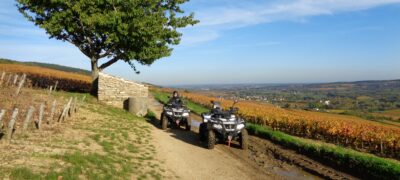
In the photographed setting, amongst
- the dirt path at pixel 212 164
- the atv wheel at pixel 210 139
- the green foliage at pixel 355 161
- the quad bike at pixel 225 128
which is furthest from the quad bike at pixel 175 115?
the green foliage at pixel 355 161

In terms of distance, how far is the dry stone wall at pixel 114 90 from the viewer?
22031 mm

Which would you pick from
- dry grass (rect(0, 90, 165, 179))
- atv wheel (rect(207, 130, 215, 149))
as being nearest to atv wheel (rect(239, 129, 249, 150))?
atv wheel (rect(207, 130, 215, 149))

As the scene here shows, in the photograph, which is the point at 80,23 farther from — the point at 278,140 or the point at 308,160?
the point at 308,160

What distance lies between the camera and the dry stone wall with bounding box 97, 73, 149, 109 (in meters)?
22.0

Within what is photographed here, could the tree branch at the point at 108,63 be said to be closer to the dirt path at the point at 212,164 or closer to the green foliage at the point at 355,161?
the dirt path at the point at 212,164

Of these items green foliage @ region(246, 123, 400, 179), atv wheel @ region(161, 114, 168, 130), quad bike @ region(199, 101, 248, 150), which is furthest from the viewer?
atv wheel @ region(161, 114, 168, 130)

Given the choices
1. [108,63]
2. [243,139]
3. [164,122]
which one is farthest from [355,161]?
[108,63]

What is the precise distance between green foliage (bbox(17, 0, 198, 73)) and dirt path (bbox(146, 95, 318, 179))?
356 inches

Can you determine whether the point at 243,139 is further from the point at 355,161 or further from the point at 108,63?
the point at 108,63

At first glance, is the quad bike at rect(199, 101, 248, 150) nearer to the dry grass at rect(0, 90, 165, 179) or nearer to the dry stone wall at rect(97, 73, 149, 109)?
the dry grass at rect(0, 90, 165, 179)

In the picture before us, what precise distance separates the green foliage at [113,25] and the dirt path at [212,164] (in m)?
9.04

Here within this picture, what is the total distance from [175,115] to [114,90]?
235 inches

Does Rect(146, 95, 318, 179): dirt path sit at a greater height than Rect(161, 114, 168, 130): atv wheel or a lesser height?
lesser

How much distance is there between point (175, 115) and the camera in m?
18.0
